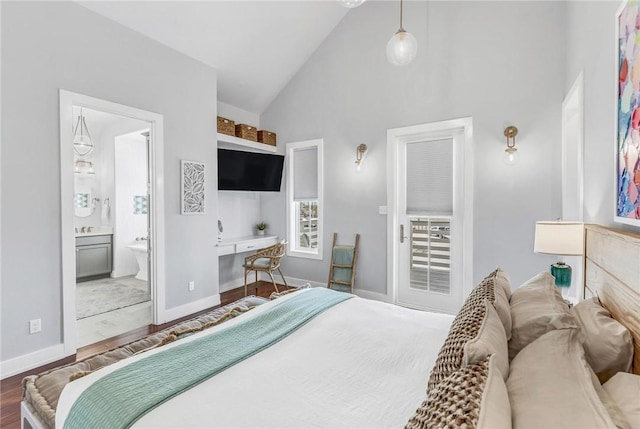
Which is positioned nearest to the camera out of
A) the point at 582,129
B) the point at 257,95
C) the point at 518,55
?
the point at 582,129

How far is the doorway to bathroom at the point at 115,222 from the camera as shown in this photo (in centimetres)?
339

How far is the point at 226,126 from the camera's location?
4.36 m

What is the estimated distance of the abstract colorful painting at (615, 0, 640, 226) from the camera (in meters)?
1.26

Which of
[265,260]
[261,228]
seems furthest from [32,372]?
[261,228]

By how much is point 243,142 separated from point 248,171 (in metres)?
0.43

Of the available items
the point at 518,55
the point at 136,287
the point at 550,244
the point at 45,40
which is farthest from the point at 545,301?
the point at 136,287

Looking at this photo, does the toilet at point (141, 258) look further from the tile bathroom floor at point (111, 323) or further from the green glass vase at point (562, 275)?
the green glass vase at point (562, 275)

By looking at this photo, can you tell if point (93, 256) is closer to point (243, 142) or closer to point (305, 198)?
point (243, 142)

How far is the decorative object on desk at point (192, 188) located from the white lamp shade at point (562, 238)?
3.43 meters

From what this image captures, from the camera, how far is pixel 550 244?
6.66 feet

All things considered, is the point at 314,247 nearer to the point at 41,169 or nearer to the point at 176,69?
the point at 176,69

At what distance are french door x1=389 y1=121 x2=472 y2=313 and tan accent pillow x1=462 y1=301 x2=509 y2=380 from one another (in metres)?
2.74

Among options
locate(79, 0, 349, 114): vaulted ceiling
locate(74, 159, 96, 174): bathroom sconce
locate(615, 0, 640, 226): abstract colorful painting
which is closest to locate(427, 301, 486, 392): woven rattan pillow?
locate(615, 0, 640, 226): abstract colorful painting

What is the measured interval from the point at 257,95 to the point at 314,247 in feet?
8.35
